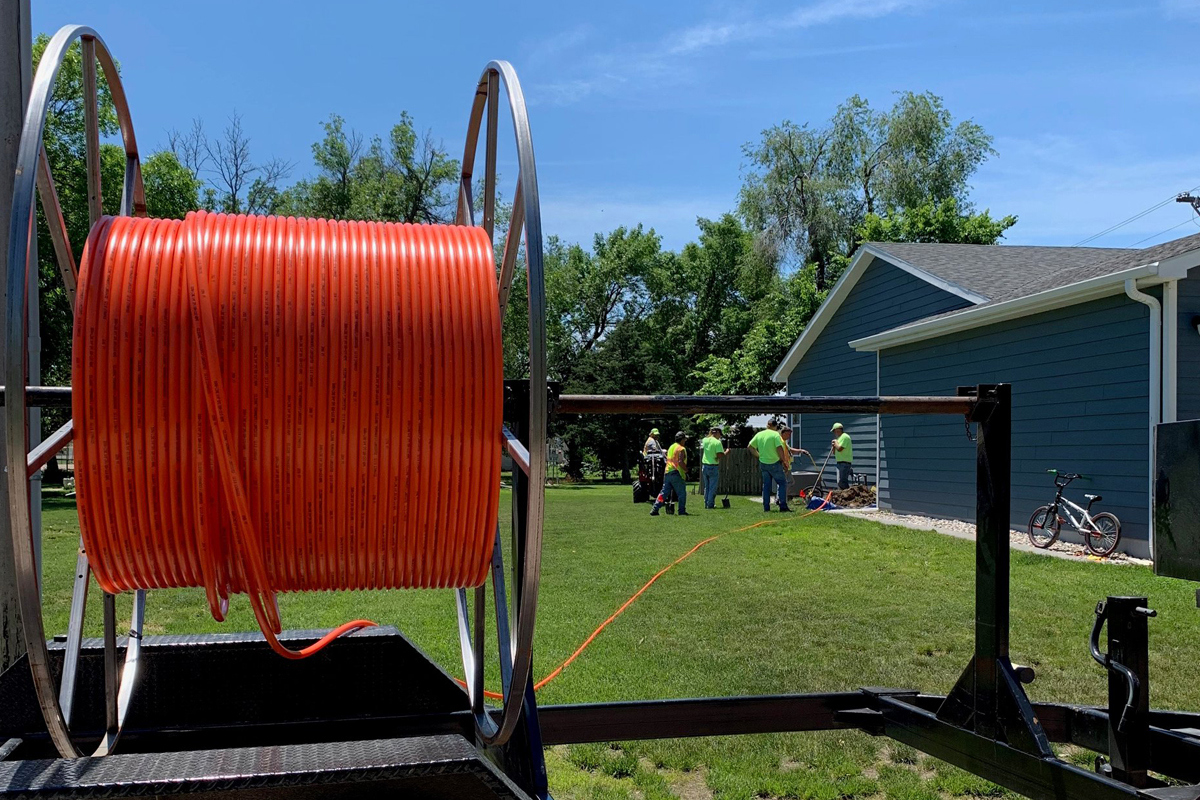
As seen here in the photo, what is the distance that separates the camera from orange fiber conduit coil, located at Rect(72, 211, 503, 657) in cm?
263

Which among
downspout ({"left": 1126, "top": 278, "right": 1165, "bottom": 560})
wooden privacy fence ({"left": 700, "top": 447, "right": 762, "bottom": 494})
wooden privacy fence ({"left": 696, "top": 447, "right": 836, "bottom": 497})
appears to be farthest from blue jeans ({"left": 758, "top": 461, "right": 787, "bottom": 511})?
wooden privacy fence ({"left": 700, "top": 447, "right": 762, "bottom": 494})

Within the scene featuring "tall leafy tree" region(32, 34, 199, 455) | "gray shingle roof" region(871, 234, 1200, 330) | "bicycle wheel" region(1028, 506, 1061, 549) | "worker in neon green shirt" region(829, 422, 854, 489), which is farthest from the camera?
"tall leafy tree" region(32, 34, 199, 455)

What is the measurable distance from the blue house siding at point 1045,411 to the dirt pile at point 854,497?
175 cm

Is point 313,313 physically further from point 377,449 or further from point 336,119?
point 336,119

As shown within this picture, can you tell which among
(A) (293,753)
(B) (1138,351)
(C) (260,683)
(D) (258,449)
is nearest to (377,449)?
(D) (258,449)

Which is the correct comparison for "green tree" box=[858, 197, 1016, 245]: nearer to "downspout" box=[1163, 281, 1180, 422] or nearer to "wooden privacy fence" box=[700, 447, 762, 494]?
"wooden privacy fence" box=[700, 447, 762, 494]

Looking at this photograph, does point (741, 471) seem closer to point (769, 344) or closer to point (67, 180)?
point (769, 344)

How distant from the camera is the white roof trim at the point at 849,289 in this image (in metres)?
19.3

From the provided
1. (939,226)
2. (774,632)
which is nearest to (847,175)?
(939,226)

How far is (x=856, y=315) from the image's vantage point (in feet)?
78.9

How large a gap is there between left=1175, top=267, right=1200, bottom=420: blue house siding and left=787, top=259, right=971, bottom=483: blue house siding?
19.8 feet

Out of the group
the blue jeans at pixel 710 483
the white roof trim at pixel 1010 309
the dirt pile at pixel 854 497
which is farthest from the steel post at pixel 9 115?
the dirt pile at pixel 854 497

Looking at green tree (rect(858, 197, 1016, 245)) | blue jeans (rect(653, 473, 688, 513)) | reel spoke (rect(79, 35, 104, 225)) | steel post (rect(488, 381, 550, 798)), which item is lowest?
blue jeans (rect(653, 473, 688, 513))

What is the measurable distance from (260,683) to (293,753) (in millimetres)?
1583
